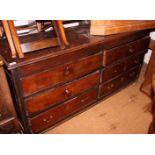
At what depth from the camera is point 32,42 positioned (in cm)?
128

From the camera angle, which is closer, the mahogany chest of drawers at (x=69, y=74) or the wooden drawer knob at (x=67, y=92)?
the mahogany chest of drawers at (x=69, y=74)

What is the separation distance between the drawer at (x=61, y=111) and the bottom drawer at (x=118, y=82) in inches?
5.9

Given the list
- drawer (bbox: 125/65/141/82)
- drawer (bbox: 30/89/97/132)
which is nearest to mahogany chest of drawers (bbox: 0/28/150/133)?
drawer (bbox: 30/89/97/132)

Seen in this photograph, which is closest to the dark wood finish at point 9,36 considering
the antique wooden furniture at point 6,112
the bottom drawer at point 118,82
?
the antique wooden furniture at point 6,112

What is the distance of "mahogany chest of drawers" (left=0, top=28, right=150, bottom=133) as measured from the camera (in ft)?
3.98

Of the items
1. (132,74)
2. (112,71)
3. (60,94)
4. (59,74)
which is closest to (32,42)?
(59,74)

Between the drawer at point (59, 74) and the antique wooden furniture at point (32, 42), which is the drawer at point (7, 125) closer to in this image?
the drawer at point (59, 74)

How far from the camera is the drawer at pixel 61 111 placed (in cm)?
154

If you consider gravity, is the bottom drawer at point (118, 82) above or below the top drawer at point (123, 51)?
below

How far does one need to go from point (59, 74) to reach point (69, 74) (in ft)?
0.37

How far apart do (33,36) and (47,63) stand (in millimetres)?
373
